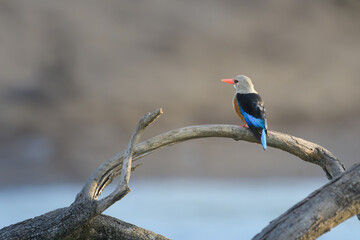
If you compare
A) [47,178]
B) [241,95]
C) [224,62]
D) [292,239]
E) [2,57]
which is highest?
[2,57]

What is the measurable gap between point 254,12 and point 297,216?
4398mm

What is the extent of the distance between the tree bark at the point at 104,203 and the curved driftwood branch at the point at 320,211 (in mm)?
333

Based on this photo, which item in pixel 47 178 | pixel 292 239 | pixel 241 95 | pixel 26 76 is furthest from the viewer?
pixel 26 76

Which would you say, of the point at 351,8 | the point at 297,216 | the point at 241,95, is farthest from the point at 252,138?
the point at 351,8

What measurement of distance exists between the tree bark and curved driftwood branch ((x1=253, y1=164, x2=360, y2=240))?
333 millimetres

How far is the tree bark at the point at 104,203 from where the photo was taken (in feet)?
5.62

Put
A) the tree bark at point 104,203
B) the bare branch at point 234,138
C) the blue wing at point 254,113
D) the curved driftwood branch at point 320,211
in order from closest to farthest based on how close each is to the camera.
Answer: the curved driftwood branch at point 320,211 → the tree bark at point 104,203 → the bare branch at point 234,138 → the blue wing at point 254,113

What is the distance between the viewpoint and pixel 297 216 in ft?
5.18

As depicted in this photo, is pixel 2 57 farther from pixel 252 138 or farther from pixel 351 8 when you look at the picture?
pixel 252 138

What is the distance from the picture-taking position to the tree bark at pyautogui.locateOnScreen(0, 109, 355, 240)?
171cm

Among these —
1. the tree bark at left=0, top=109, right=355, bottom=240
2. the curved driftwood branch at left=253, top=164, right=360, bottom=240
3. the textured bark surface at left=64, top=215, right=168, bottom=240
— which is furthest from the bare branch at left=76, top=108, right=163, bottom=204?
the curved driftwood branch at left=253, top=164, right=360, bottom=240

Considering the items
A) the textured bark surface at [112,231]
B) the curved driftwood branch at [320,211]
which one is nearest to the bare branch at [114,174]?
the textured bark surface at [112,231]

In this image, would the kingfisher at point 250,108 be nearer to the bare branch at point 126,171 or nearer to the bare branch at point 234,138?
the bare branch at point 234,138

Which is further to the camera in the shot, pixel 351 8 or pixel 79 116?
pixel 351 8
